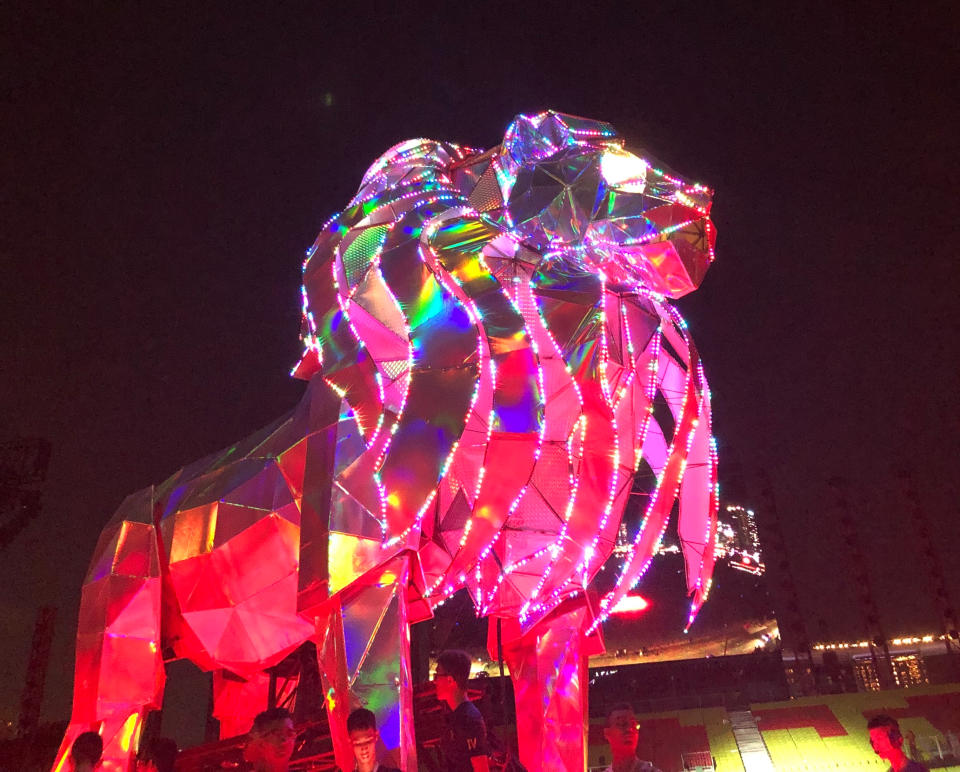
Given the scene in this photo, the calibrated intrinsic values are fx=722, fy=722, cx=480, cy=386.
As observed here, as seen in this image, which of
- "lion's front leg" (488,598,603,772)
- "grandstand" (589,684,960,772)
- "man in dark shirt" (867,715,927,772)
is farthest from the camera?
"grandstand" (589,684,960,772)

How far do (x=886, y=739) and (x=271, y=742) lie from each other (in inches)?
111

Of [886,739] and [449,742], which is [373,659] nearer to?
[449,742]

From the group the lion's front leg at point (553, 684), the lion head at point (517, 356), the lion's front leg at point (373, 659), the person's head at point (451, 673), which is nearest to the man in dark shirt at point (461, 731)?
the person's head at point (451, 673)

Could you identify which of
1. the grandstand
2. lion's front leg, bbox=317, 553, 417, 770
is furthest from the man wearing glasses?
the grandstand

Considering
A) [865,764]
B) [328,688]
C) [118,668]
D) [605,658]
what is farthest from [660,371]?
[605,658]

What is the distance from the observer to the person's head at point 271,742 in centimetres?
288

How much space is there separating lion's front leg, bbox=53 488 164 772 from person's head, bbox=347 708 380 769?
6.11ft

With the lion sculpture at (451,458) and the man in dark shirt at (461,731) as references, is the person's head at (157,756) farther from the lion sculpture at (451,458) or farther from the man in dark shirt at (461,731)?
the man in dark shirt at (461,731)

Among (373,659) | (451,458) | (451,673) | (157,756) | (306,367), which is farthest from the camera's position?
(157,756)

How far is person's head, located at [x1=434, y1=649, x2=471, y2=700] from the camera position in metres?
3.57

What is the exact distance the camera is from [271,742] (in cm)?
289

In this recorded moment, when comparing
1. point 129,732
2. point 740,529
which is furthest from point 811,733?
point 740,529

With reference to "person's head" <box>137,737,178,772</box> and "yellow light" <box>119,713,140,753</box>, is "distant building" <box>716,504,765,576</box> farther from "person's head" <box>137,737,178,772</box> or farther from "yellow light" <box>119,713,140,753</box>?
"yellow light" <box>119,713,140,753</box>

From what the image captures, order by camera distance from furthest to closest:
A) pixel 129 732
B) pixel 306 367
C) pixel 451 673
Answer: pixel 306 367 < pixel 129 732 < pixel 451 673
